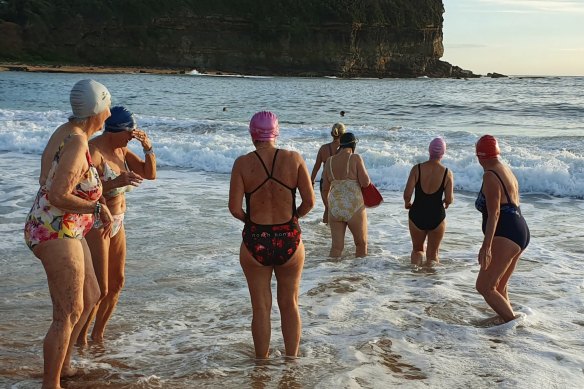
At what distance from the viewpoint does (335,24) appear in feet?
397

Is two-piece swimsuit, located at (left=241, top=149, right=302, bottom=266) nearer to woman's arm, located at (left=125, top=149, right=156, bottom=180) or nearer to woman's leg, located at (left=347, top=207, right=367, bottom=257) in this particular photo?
woman's arm, located at (left=125, top=149, right=156, bottom=180)

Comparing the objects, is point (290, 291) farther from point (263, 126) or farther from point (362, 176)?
point (362, 176)

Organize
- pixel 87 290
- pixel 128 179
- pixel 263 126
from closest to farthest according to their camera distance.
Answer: pixel 87 290 < pixel 128 179 < pixel 263 126

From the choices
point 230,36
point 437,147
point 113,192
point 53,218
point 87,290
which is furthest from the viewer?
point 230,36

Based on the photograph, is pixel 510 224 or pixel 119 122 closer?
pixel 119 122

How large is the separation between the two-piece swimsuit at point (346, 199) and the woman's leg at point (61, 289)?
4664mm

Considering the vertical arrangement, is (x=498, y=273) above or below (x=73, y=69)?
below

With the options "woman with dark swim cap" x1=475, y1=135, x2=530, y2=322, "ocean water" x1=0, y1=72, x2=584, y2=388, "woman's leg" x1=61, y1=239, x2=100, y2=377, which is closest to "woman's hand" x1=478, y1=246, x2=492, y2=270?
"woman with dark swim cap" x1=475, y1=135, x2=530, y2=322

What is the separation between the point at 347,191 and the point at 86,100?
473 centimetres

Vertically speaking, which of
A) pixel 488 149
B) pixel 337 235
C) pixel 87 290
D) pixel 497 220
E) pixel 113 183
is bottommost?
pixel 337 235

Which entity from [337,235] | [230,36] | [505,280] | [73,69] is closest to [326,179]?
[337,235]

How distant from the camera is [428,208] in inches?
309

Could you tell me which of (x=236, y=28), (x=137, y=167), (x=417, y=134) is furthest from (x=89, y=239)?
(x=236, y=28)

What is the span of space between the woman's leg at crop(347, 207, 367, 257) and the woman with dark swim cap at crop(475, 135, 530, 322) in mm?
2652
